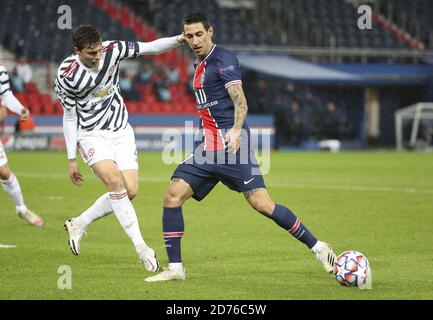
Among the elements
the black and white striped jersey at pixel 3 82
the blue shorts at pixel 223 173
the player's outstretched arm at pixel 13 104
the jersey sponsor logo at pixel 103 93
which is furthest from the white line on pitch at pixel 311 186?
the blue shorts at pixel 223 173

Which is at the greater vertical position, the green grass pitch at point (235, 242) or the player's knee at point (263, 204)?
the player's knee at point (263, 204)

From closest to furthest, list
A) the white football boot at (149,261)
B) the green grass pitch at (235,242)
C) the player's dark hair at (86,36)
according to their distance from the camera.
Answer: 1. the green grass pitch at (235,242)
2. the white football boot at (149,261)
3. the player's dark hair at (86,36)

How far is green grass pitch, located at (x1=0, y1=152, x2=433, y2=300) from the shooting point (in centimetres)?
812

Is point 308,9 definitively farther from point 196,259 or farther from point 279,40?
point 196,259

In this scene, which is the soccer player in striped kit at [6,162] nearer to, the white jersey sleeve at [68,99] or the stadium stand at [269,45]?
the white jersey sleeve at [68,99]

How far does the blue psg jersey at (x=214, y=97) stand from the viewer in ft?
28.4

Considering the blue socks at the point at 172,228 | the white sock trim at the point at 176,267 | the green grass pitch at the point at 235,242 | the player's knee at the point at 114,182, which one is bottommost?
the green grass pitch at the point at 235,242

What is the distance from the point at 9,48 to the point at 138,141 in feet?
18.6

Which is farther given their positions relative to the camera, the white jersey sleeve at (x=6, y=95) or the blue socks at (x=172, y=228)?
the white jersey sleeve at (x=6, y=95)

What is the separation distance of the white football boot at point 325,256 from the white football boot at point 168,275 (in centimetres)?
123

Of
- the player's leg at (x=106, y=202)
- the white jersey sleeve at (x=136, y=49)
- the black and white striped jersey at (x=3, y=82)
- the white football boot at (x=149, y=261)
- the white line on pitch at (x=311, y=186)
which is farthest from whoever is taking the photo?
the white line on pitch at (x=311, y=186)

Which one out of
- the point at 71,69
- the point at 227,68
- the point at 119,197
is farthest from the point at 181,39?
the point at 119,197

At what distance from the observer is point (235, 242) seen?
1150cm
